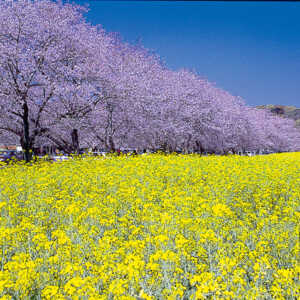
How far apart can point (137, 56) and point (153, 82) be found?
2822mm

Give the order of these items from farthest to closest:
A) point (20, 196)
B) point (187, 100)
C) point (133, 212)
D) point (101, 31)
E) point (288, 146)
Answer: point (288, 146) < point (187, 100) < point (101, 31) < point (20, 196) < point (133, 212)

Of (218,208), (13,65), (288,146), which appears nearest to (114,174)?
(218,208)

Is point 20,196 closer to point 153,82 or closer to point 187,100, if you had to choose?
point 153,82

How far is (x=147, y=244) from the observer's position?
530 cm

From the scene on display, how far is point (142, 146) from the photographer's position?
119 ft

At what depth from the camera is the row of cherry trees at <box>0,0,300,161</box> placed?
17.6 metres

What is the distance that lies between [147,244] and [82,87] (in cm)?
1622

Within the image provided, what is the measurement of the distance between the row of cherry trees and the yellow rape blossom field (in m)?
9.03

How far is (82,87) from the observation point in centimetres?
1983

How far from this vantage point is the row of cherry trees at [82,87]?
694 inches

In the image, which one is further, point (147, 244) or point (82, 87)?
point (82, 87)

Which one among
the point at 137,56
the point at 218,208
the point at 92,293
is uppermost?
the point at 137,56

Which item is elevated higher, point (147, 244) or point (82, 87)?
point (82, 87)

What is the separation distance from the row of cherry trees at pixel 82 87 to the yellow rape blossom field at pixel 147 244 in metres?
9.03
